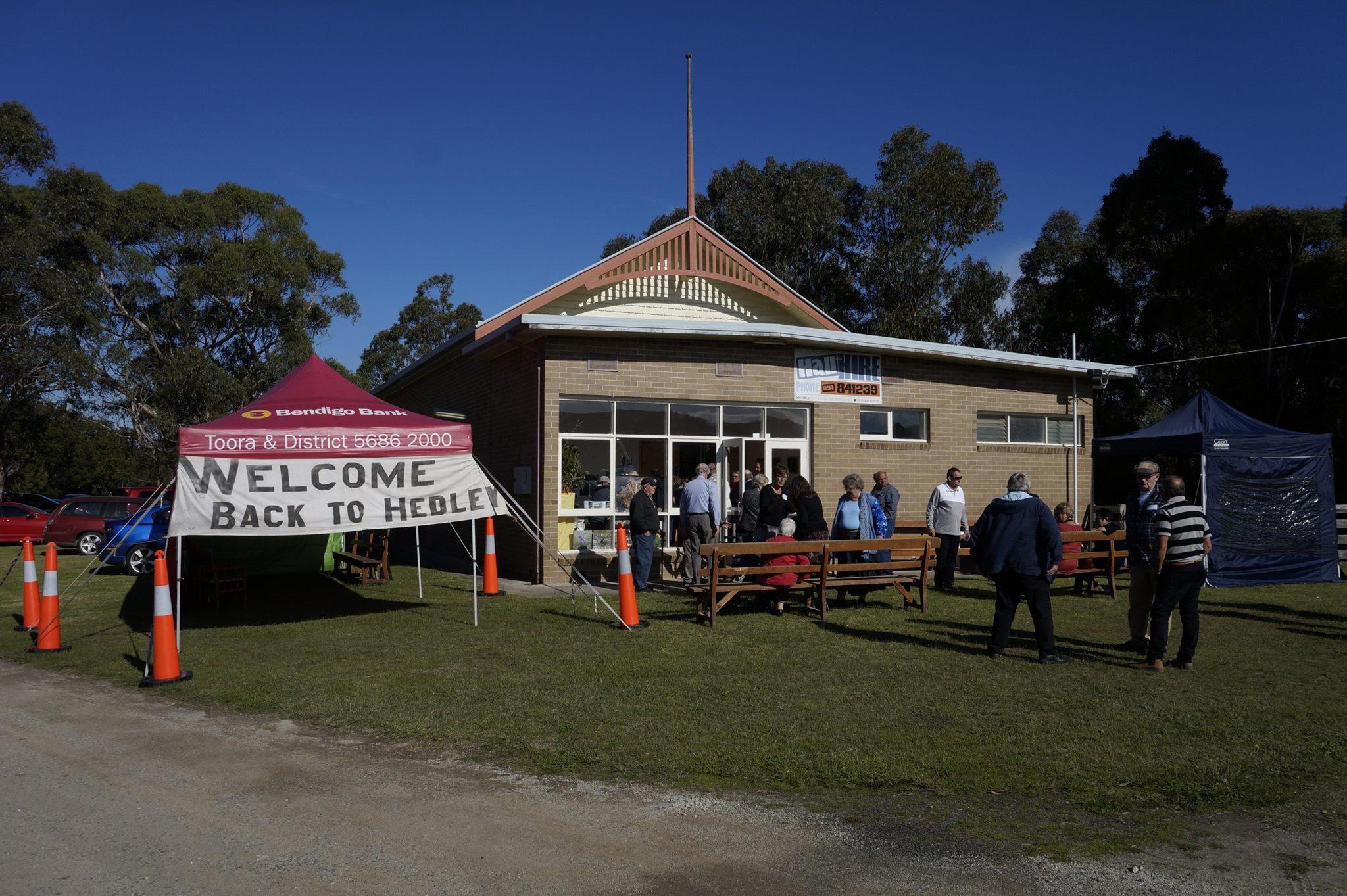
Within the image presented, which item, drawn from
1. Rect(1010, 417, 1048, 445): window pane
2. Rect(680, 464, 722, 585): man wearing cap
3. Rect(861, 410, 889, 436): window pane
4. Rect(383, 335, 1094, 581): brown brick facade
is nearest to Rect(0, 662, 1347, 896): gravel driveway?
Rect(680, 464, 722, 585): man wearing cap

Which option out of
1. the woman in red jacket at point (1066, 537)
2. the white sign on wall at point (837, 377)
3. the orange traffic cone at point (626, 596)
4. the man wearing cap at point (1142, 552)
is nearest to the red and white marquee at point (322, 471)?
the orange traffic cone at point (626, 596)

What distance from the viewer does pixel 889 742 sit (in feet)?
20.8

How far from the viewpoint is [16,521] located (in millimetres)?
27688

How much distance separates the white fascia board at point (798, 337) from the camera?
14.8 m

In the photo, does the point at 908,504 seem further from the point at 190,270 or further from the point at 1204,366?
the point at 190,270

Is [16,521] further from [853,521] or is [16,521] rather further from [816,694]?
[816,694]

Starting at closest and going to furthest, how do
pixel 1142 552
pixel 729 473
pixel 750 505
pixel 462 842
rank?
pixel 462 842
pixel 1142 552
pixel 750 505
pixel 729 473

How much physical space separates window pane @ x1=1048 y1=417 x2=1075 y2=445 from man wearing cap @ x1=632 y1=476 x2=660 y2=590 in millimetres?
9843

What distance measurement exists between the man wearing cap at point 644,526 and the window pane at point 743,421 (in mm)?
3311

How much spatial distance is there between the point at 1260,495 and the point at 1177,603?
8526 mm

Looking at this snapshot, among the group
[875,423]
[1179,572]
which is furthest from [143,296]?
[1179,572]

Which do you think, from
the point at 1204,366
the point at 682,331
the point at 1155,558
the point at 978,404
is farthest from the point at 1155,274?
the point at 1155,558

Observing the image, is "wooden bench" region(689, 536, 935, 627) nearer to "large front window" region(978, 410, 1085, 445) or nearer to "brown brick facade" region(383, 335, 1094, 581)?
"brown brick facade" region(383, 335, 1094, 581)

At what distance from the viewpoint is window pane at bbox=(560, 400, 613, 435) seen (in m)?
15.4
